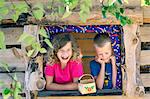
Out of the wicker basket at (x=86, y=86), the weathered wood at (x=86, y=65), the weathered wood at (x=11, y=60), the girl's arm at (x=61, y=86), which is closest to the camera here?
the wicker basket at (x=86, y=86)

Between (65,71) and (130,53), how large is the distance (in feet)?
2.00

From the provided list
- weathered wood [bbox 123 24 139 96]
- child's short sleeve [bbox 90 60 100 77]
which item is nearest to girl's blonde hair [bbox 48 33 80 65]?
child's short sleeve [bbox 90 60 100 77]

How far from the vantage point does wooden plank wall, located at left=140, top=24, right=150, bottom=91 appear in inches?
140

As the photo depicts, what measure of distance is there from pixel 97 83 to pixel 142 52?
0.45 metres

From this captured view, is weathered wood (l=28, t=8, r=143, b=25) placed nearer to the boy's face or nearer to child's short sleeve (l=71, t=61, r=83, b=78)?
the boy's face

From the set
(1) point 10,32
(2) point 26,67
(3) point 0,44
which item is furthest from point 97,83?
(3) point 0,44

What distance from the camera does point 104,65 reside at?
141 inches

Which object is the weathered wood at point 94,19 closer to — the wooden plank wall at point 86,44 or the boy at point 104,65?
the boy at point 104,65

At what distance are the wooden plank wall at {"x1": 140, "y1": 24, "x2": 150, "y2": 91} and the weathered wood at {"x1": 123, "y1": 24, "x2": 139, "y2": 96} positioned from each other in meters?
0.28

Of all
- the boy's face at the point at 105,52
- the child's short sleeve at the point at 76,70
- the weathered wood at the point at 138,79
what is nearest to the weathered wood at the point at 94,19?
the weathered wood at the point at 138,79

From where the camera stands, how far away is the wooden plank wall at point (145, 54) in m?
3.57

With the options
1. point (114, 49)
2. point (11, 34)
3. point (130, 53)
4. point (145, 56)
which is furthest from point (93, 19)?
point (11, 34)

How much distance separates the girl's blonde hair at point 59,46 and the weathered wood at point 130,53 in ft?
1.60

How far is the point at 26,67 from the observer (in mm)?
3344
